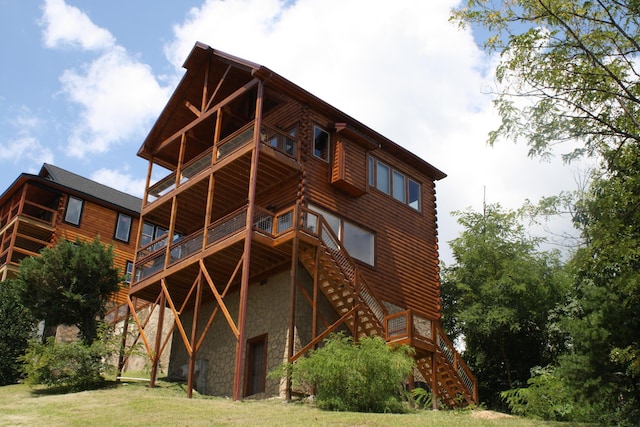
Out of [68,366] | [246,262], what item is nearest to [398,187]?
[246,262]

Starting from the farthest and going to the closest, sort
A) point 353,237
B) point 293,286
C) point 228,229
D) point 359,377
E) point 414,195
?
1. point 414,195
2. point 353,237
3. point 228,229
4. point 293,286
5. point 359,377

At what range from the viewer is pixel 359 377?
16500mm

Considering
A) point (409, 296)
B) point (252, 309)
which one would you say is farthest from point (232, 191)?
point (409, 296)

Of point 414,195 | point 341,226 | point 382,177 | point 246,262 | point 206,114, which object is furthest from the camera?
point 414,195

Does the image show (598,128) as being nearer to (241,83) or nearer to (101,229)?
(241,83)

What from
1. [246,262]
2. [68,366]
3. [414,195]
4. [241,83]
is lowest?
[68,366]

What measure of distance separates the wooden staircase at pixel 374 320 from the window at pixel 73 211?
18641 millimetres

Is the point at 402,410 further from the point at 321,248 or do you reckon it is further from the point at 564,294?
the point at 564,294

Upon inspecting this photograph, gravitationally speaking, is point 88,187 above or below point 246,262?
above

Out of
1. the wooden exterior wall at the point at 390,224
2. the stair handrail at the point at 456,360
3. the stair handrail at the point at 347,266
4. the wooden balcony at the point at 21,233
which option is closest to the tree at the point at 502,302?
the wooden exterior wall at the point at 390,224

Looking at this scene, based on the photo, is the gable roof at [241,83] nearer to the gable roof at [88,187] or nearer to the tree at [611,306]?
the gable roof at [88,187]

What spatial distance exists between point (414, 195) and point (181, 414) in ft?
50.7

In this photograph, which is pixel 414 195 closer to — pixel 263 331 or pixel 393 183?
pixel 393 183

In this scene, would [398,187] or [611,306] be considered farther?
[398,187]
